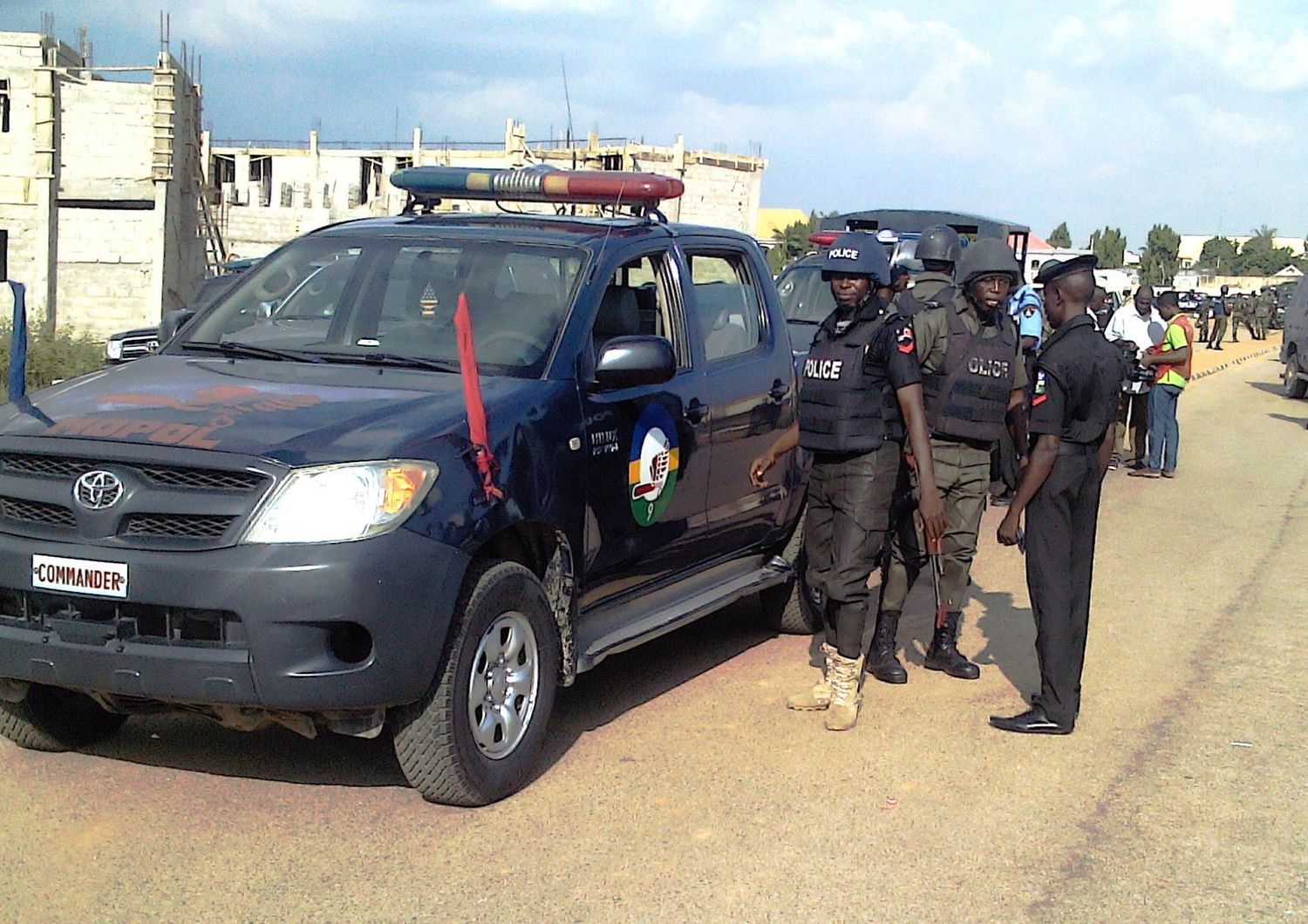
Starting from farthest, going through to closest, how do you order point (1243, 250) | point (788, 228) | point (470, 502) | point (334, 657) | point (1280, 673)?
point (1243, 250) → point (788, 228) → point (1280, 673) → point (470, 502) → point (334, 657)

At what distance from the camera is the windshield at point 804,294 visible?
12836mm

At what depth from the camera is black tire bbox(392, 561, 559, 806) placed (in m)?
4.45

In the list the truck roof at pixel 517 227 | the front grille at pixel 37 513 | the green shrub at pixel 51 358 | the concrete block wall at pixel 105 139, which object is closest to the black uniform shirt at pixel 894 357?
the truck roof at pixel 517 227

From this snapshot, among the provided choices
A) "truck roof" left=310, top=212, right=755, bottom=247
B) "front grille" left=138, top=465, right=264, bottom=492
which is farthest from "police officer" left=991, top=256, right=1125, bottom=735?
"front grille" left=138, top=465, right=264, bottom=492

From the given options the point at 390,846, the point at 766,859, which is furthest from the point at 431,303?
the point at 766,859

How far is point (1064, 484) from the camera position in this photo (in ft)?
18.8

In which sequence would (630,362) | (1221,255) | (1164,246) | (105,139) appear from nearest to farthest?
1. (630,362)
2. (105,139)
3. (1164,246)
4. (1221,255)

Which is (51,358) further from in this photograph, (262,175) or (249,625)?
(262,175)

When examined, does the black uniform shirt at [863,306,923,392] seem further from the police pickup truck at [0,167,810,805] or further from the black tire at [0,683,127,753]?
the black tire at [0,683,127,753]

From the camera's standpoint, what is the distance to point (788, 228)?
84.4 m

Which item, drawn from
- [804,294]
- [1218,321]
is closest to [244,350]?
[804,294]

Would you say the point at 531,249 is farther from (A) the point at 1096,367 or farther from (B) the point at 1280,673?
(B) the point at 1280,673

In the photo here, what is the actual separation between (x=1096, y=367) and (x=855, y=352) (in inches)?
36.8

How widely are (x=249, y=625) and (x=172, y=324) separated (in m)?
2.38
